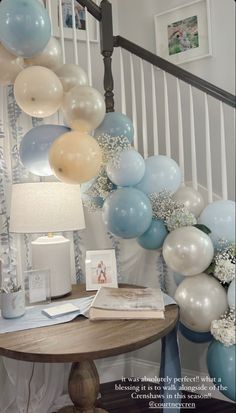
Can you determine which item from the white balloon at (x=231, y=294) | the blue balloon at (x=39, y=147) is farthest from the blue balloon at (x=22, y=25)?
the white balloon at (x=231, y=294)

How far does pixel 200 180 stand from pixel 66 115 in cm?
64

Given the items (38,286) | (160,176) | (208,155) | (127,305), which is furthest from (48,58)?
(127,305)

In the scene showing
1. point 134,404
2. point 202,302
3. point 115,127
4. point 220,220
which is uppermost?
point 115,127

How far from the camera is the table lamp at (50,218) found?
1363 millimetres

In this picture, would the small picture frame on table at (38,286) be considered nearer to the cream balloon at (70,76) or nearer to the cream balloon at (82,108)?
the cream balloon at (82,108)

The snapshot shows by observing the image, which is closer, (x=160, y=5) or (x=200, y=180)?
(x=200, y=180)

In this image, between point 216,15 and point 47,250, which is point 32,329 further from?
point 216,15

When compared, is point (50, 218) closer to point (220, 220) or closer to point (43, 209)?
point (43, 209)

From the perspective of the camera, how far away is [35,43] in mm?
1284

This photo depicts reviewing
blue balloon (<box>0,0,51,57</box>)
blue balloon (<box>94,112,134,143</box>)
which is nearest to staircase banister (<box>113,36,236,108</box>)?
blue balloon (<box>94,112,134,143</box>)

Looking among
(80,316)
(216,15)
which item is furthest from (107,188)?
(216,15)

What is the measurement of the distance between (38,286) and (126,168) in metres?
0.60

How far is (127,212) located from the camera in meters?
1.31

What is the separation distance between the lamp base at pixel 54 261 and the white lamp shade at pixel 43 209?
0.37 feet
